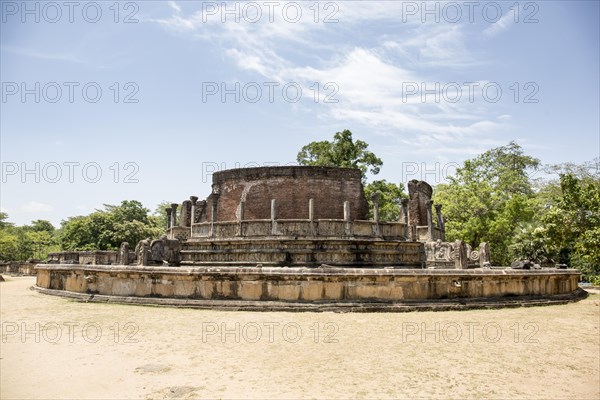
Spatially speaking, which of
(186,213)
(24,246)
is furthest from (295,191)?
(24,246)

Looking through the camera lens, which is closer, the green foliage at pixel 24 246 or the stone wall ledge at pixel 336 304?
the stone wall ledge at pixel 336 304

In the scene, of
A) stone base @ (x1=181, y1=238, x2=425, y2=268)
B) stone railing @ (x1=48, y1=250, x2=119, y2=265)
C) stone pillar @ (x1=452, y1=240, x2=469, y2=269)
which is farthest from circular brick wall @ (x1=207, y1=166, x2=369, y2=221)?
stone railing @ (x1=48, y1=250, x2=119, y2=265)

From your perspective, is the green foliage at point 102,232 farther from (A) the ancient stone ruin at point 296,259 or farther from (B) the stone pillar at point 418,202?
(B) the stone pillar at point 418,202

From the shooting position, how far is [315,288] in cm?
858

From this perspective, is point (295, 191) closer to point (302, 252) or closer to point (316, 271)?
point (302, 252)

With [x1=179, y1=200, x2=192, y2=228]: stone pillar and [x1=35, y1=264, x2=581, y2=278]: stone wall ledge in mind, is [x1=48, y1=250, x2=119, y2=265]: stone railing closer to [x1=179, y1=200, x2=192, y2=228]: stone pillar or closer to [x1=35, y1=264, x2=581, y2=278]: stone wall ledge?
[x1=179, y1=200, x2=192, y2=228]: stone pillar

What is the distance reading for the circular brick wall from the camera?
60.3 feet

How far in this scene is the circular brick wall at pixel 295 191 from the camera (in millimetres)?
18391

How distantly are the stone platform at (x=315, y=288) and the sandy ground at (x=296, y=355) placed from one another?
2.01 ft

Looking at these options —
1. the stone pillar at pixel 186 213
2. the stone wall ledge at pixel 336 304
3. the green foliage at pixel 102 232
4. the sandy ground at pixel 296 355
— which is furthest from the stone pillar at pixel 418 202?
the green foliage at pixel 102 232

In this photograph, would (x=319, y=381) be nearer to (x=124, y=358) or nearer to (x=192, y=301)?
(x=124, y=358)

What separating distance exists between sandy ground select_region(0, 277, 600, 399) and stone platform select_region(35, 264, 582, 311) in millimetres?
611

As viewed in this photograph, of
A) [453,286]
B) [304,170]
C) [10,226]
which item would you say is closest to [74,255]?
[304,170]

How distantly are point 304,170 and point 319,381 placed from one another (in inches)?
575
